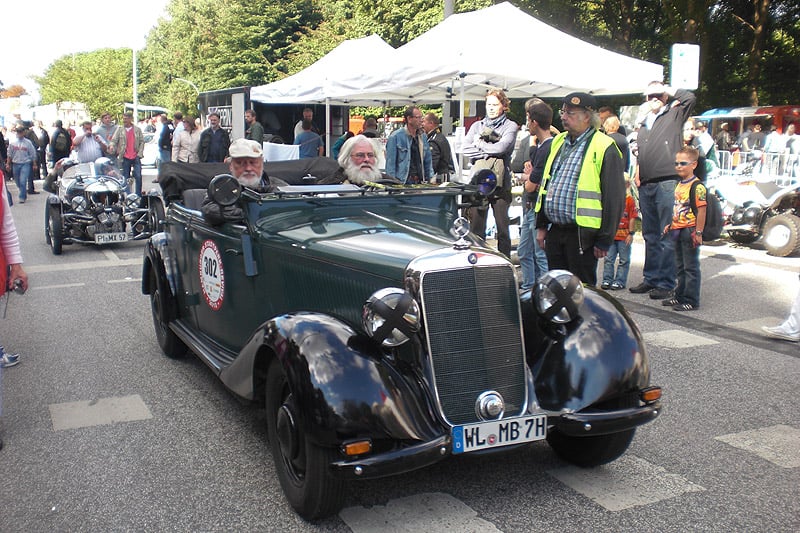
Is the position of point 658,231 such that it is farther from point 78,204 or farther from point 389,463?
point 78,204

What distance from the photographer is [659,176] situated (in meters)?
7.89

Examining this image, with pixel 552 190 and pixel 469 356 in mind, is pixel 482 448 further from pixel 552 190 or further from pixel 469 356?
pixel 552 190

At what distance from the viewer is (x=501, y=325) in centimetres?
340

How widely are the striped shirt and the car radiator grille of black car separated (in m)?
2.02

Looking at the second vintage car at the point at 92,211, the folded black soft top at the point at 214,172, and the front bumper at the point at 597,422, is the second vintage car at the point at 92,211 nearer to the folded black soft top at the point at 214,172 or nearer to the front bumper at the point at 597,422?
the folded black soft top at the point at 214,172

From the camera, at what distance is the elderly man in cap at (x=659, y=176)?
25.4 feet

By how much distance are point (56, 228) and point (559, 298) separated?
30.8 feet

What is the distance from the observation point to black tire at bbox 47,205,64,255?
36.0 feet

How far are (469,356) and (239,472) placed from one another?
4.74 feet

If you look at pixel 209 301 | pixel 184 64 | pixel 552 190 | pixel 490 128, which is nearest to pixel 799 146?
pixel 490 128

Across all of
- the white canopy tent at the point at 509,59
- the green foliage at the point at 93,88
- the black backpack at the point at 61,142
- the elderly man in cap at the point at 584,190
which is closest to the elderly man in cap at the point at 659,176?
the white canopy tent at the point at 509,59

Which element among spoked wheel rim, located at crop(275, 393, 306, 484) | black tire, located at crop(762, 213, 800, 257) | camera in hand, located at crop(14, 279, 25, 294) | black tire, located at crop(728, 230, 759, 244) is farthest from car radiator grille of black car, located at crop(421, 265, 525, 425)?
black tire, located at crop(728, 230, 759, 244)

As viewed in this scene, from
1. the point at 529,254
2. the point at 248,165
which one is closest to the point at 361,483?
the point at 248,165

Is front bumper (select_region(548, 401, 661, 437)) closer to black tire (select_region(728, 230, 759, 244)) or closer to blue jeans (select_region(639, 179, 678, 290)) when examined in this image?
blue jeans (select_region(639, 179, 678, 290))
